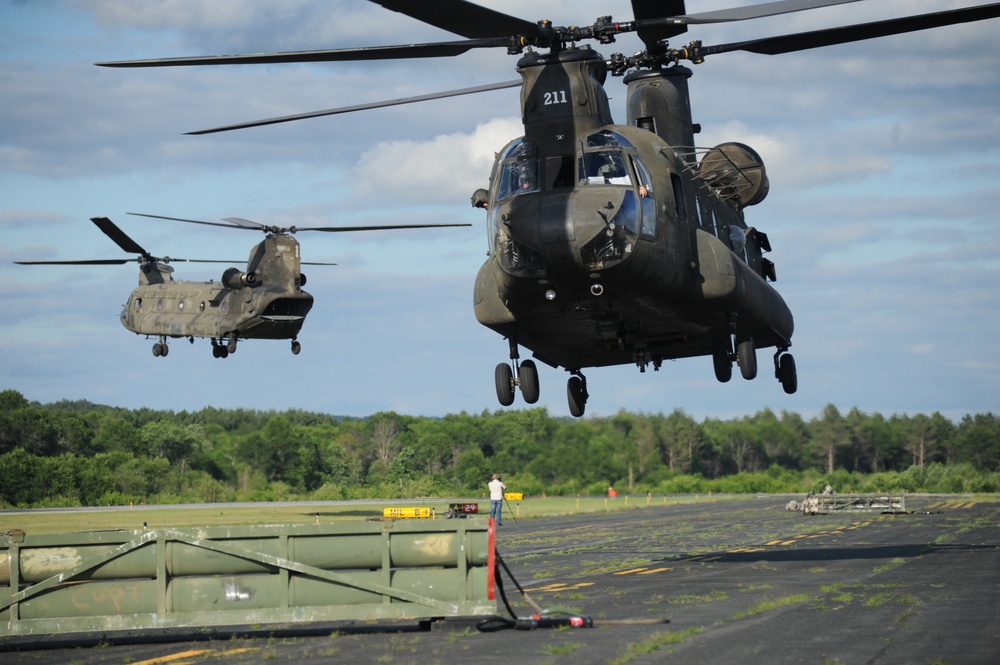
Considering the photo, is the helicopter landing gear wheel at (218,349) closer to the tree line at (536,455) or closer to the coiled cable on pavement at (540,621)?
the tree line at (536,455)

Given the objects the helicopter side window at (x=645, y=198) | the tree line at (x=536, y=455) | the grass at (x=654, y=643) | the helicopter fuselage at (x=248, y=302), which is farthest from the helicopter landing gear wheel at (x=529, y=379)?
the tree line at (x=536, y=455)

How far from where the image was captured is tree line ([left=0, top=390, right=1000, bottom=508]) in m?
83.6

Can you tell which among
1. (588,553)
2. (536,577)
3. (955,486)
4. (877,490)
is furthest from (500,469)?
(536,577)

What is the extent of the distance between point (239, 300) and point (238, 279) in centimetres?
93

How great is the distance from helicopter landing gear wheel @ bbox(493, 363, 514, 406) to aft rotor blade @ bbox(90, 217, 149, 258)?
36.2 meters

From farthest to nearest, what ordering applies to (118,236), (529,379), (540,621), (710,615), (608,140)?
(118,236), (529,379), (608,140), (710,615), (540,621)

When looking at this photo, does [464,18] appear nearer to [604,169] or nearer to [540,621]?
[604,169]

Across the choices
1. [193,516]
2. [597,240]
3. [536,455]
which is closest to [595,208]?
[597,240]

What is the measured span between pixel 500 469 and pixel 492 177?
70.8 meters

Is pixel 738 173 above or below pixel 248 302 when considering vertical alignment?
below

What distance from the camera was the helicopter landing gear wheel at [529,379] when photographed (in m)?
21.7

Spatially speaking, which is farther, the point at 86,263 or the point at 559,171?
the point at 86,263

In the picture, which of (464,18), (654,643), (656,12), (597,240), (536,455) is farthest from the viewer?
(536,455)

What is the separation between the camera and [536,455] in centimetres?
8906
